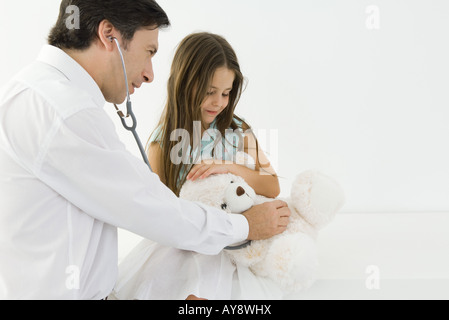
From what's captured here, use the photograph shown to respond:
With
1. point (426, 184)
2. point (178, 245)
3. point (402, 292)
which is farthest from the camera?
point (426, 184)

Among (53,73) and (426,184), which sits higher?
(53,73)

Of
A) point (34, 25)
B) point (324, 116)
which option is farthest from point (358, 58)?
point (34, 25)

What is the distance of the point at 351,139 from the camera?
81.7 inches

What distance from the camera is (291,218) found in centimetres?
124

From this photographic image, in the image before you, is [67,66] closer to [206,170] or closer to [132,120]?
[132,120]

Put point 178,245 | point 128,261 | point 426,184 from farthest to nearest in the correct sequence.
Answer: point 426,184, point 128,261, point 178,245

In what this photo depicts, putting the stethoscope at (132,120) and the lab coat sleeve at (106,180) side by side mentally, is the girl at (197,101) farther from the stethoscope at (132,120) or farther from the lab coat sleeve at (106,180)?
the lab coat sleeve at (106,180)

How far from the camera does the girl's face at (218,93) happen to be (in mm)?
1527

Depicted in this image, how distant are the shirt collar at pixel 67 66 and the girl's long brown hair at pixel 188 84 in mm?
573

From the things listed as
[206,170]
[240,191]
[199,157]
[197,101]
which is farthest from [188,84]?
[240,191]

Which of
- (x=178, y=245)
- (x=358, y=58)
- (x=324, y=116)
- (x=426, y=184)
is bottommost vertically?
(x=426, y=184)

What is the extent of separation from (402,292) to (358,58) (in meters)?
1.19

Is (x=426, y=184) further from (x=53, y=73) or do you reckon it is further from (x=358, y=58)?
(x=53, y=73)

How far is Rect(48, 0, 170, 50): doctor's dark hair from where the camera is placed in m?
1.01
